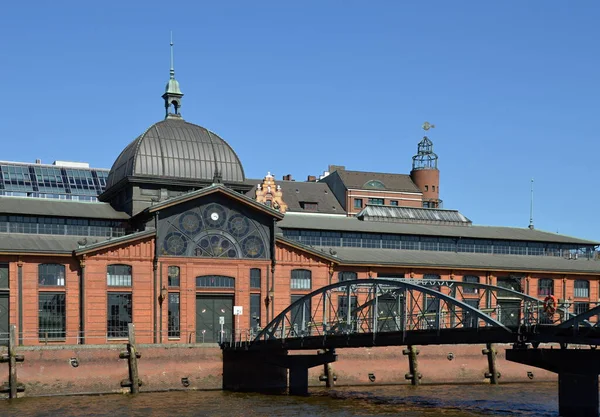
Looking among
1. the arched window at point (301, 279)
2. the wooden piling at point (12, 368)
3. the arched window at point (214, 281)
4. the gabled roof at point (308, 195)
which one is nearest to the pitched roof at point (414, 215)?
the arched window at point (301, 279)

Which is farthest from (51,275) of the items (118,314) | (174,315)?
(174,315)

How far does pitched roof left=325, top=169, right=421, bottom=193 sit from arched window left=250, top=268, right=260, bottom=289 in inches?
2451

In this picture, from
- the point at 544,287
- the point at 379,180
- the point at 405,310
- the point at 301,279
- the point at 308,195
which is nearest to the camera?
the point at 405,310

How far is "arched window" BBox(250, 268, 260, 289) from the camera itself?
76.6m

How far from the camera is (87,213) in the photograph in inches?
3059

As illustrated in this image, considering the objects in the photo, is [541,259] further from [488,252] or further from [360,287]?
[360,287]

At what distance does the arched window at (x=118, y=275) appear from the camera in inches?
2840

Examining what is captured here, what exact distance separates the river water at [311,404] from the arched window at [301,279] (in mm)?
10757

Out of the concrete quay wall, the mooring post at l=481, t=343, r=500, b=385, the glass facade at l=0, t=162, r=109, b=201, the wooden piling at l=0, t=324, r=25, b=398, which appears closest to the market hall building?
the mooring post at l=481, t=343, r=500, b=385

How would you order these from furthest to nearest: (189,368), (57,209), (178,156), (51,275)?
(178,156)
(57,209)
(51,275)
(189,368)

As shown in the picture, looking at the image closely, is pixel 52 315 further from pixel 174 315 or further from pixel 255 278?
pixel 255 278

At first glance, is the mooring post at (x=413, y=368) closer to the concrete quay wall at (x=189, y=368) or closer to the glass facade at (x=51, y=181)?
the concrete quay wall at (x=189, y=368)

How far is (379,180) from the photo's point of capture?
142 meters

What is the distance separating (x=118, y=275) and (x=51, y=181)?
7804 cm
